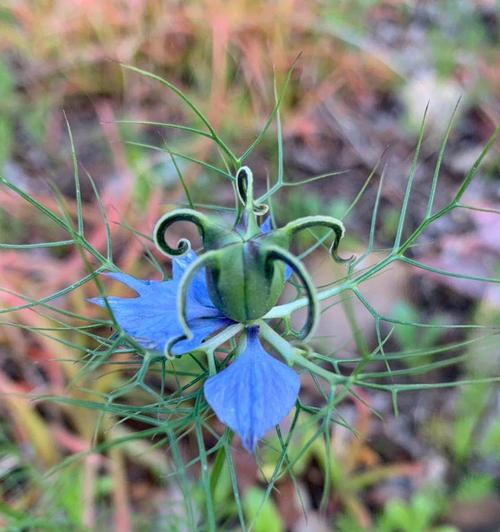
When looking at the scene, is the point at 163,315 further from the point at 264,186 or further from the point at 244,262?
the point at 264,186

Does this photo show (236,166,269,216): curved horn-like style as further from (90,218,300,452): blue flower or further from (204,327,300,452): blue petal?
(204,327,300,452): blue petal

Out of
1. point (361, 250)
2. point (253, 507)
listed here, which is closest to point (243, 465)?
point (253, 507)

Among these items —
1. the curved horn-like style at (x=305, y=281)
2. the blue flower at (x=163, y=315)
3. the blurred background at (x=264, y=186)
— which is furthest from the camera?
the blurred background at (x=264, y=186)

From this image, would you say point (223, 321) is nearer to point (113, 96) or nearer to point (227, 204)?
point (227, 204)

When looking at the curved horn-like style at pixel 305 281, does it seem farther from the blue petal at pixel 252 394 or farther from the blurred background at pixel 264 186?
the blurred background at pixel 264 186

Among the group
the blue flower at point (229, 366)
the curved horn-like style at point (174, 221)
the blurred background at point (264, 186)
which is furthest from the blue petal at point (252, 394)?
the blurred background at point (264, 186)

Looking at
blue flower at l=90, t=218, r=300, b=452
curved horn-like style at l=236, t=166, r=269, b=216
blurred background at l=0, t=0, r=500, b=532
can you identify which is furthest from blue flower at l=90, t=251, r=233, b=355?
blurred background at l=0, t=0, r=500, b=532
